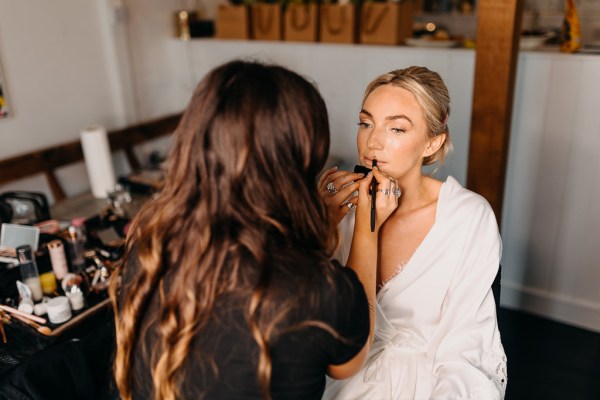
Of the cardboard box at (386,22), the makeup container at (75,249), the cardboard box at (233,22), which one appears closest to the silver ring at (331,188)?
the makeup container at (75,249)

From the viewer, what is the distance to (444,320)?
147cm

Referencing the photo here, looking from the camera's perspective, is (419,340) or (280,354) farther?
(419,340)

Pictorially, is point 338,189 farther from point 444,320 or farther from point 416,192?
point 444,320

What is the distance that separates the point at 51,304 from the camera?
66.4 inches

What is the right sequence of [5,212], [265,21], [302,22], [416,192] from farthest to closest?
[265,21]
[302,22]
[5,212]
[416,192]

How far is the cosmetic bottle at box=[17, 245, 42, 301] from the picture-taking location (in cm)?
181

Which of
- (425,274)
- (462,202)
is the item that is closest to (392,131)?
(462,202)

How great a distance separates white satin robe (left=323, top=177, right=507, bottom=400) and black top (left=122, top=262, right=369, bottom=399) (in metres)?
0.49

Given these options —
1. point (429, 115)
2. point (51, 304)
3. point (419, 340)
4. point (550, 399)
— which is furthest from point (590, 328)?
point (51, 304)

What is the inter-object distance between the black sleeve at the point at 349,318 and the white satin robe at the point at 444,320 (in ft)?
1.47

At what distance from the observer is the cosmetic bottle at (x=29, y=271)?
181cm

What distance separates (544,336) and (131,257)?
7.29ft

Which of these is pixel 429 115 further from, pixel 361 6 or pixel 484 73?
pixel 361 6

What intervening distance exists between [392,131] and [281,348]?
2.52ft
